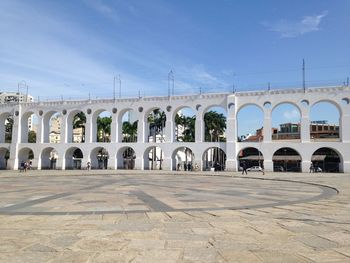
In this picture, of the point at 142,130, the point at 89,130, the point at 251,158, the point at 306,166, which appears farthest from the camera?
the point at 251,158

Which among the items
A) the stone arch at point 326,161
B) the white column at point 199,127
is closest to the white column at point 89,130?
the white column at point 199,127

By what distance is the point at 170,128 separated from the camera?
179 feet

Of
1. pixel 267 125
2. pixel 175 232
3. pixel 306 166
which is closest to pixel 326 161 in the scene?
pixel 306 166

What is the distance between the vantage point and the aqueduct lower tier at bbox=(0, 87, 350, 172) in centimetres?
4706

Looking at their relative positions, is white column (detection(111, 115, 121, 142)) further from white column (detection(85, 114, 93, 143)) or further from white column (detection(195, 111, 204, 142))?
white column (detection(195, 111, 204, 142))

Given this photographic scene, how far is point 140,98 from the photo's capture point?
185 feet

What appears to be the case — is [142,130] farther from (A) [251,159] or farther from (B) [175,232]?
(B) [175,232]

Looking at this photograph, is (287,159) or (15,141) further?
(287,159)

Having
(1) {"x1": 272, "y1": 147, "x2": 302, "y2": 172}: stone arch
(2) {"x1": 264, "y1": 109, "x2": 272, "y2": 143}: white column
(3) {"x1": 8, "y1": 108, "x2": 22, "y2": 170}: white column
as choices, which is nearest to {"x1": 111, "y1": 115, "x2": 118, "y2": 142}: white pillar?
(3) {"x1": 8, "y1": 108, "x2": 22, "y2": 170}: white column

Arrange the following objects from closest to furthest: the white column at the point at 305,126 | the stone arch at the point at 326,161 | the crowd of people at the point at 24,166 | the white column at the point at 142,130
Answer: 1. the white column at the point at 305,126
2. the crowd of people at the point at 24,166
3. the white column at the point at 142,130
4. the stone arch at the point at 326,161

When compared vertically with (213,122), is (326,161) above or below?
below

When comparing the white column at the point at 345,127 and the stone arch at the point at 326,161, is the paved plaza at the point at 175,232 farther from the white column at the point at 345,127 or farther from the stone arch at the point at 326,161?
the stone arch at the point at 326,161

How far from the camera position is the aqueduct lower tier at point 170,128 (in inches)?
1853

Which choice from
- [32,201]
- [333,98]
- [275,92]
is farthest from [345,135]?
[32,201]
